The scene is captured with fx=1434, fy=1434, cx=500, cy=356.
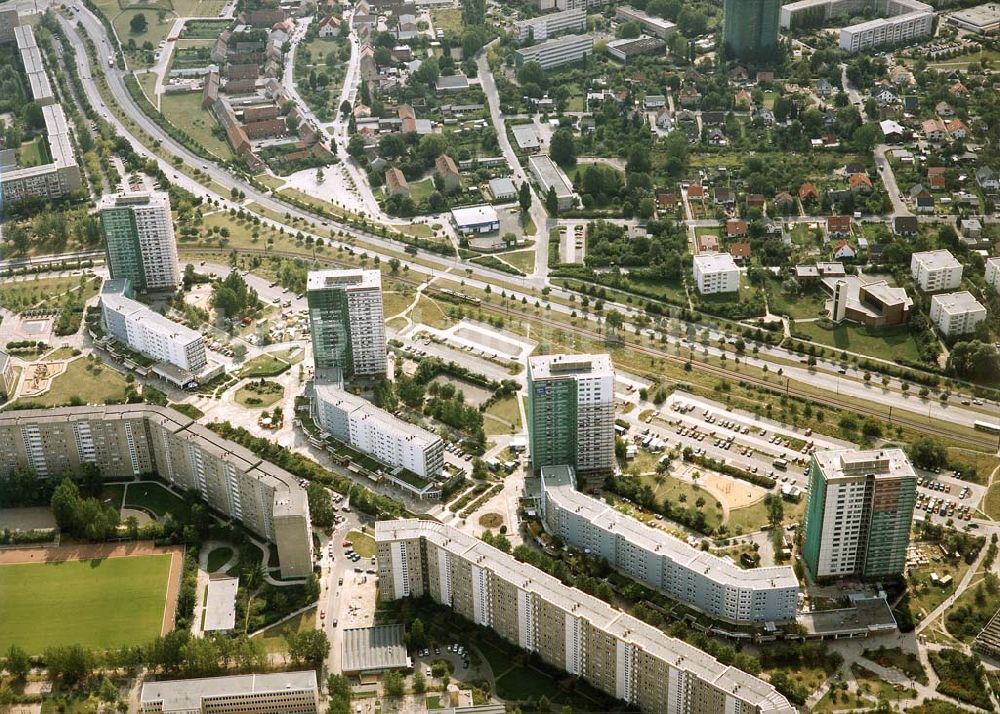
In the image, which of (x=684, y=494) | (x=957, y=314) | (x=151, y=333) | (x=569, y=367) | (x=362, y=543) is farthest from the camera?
(x=151, y=333)

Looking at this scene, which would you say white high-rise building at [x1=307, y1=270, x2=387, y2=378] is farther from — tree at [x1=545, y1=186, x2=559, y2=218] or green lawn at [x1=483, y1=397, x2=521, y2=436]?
tree at [x1=545, y1=186, x2=559, y2=218]

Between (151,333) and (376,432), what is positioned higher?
(151,333)

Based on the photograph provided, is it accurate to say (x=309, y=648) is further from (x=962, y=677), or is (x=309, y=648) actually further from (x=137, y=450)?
(x=962, y=677)

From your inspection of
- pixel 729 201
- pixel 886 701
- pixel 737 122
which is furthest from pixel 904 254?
pixel 886 701

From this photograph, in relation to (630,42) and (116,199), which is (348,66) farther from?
(116,199)

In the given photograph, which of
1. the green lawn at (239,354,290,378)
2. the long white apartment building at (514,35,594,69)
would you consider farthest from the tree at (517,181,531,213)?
the long white apartment building at (514,35,594,69)

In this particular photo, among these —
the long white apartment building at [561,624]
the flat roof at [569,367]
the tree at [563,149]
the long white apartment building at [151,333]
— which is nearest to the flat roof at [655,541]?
the flat roof at [569,367]

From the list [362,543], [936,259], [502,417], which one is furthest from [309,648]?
[936,259]
